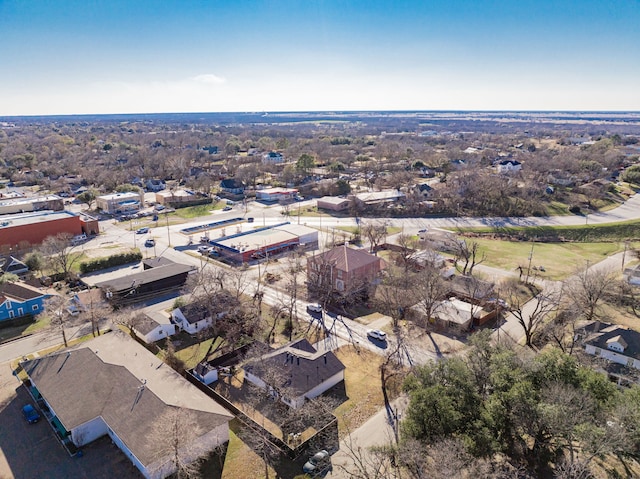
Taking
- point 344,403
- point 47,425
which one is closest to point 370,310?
point 344,403

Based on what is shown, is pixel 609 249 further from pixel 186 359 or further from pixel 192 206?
pixel 192 206

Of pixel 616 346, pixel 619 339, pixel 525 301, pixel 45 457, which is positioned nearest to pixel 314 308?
pixel 525 301

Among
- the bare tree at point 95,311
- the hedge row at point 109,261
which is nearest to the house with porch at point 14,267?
the hedge row at point 109,261

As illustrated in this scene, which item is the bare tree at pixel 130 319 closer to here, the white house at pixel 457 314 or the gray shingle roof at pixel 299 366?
the gray shingle roof at pixel 299 366

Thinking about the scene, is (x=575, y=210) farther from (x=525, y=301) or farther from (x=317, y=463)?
(x=317, y=463)

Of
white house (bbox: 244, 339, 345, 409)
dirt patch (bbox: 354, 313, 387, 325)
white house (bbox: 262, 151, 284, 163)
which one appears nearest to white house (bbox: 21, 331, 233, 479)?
white house (bbox: 244, 339, 345, 409)

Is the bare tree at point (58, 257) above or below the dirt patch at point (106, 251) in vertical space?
above
